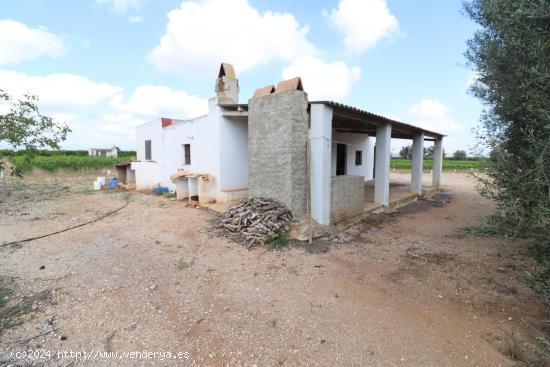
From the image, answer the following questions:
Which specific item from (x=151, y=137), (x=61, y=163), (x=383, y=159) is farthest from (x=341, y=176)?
(x=61, y=163)

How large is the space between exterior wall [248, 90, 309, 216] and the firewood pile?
1.00ft

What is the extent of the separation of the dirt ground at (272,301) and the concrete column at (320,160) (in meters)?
0.89

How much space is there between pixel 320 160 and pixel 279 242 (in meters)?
2.33

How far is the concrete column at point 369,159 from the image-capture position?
17.1m

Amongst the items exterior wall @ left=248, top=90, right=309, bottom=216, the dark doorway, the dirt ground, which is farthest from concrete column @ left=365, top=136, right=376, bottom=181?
exterior wall @ left=248, top=90, right=309, bottom=216

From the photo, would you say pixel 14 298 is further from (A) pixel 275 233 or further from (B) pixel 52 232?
(A) pixel 275 233

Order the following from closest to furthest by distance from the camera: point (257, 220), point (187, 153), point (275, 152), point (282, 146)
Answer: point (257, 220), point (282, 146), point (275, 152), point (187, 153)

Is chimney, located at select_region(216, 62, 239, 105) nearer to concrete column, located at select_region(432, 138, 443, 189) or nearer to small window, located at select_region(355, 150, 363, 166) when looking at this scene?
small window, located at select_region(355, 150, 363, 166)

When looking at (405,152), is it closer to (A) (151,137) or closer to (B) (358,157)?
(B) (358,157)

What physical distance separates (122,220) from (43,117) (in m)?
4.40

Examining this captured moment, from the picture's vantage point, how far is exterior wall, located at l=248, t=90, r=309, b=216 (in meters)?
6.66

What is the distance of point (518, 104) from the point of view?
3.16m

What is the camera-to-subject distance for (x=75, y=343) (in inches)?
114

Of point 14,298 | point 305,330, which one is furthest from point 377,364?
point 14,298
